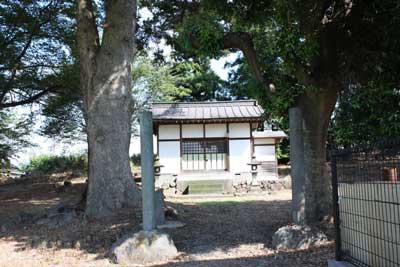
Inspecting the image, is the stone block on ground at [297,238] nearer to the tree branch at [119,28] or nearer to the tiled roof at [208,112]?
the tree branch at [119,28]

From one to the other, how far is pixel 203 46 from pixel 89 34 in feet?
11.8

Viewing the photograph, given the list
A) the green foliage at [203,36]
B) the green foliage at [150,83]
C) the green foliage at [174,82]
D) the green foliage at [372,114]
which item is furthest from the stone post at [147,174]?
the green foliage at [150,83]

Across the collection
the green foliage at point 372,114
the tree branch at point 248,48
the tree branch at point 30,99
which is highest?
the tree branch at point 30,99

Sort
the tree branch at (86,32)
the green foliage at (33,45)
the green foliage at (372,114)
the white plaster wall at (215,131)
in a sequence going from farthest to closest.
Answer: the white plaster wall at (215,131) < the green foliage at (33,45) < the tree branch at (86,32) < the green foliage at (372,114)

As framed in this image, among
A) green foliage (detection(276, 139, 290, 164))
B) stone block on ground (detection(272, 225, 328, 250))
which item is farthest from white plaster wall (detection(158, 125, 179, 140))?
stone block on ground (detection(272, 225, 328, 250))

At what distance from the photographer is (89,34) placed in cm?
873

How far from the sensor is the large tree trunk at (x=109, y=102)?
316 inches

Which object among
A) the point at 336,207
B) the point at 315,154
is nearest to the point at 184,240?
the point at 315,154

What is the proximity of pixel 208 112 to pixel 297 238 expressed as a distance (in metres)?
12.7

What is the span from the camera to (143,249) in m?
5.88

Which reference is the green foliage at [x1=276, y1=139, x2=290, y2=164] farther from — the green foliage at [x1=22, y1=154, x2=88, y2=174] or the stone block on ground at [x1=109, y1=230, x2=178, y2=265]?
the stone block on ground at [x1=109, y1=230, x2=178, y2=265]

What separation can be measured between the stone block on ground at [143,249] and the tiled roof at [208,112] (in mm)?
11377

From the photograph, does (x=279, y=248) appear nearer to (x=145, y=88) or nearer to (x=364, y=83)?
(x=364, y=83)

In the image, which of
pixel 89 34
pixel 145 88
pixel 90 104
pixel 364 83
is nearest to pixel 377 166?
pixel 364 83
